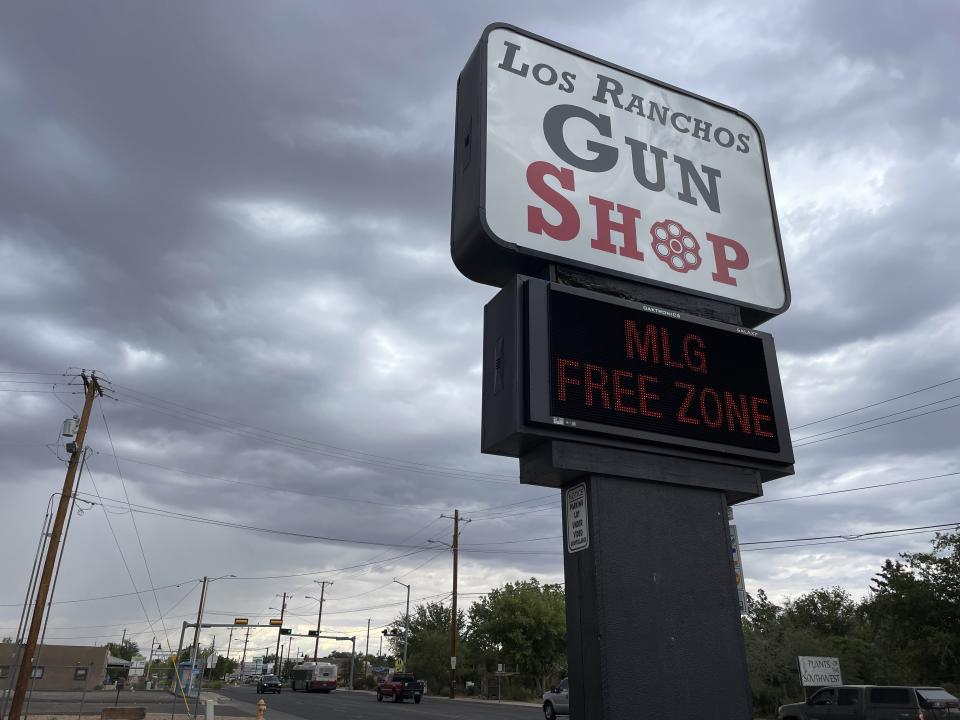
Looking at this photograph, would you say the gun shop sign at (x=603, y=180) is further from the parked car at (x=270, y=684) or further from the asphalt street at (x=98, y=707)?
the parked car at (x=270, y=684)

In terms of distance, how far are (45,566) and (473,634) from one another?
39.1 meters

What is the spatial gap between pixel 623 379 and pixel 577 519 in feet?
4.36

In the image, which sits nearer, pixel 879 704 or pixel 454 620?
pixel 879 704

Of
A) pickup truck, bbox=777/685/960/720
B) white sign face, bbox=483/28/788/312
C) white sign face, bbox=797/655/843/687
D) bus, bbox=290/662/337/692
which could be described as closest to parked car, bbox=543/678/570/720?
→ pickup truck, bbox=777/685/960/720

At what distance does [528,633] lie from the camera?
169 feet

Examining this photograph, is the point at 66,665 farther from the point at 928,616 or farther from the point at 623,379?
the point at 623,379

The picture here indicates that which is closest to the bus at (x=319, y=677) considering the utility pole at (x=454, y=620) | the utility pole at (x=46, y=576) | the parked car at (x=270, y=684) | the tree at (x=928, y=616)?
the parked car at (x=270, y=684)

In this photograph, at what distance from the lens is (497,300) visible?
22.3ft

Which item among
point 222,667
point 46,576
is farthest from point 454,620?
point 222,667

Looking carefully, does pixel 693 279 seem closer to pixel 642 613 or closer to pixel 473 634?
pixel 642 613

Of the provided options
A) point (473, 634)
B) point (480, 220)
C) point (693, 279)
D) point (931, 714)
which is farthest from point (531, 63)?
point (473, 634)

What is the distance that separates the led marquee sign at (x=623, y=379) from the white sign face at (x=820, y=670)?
18.5 metres

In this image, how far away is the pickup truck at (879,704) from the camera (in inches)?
635

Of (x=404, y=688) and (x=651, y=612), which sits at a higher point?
(x=651, y=612)
